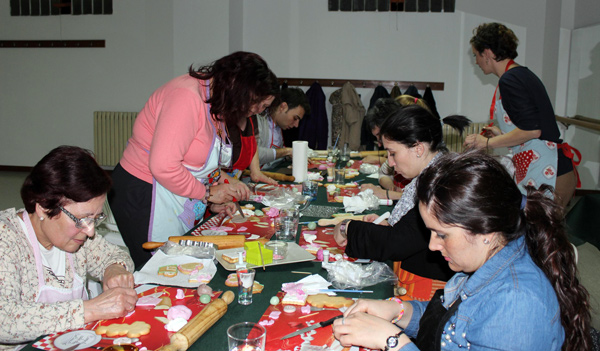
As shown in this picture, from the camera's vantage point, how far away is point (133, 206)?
96.3 inches

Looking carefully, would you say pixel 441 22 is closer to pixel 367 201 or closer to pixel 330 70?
pixel 330 70

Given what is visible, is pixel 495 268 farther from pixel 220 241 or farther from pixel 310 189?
pixel 310 189

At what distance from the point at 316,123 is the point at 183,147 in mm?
4816

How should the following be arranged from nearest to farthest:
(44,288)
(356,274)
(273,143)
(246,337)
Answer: (246,337) → (44,288) → (356,274) → (273,143)

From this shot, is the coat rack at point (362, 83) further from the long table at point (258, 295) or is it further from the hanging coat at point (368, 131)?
the long table at point (258, 295)

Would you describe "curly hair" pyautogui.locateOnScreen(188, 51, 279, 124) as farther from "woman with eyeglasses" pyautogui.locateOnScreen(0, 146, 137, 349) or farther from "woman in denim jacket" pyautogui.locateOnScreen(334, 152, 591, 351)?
"woman in denim jacket" pyautogui.locateOnScreen(334, 152, 591, 351)

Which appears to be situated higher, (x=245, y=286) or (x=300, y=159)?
(x=300, y=159)

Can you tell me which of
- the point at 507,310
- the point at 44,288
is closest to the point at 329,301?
the point at 507,310

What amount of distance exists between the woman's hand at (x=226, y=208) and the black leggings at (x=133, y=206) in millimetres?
372

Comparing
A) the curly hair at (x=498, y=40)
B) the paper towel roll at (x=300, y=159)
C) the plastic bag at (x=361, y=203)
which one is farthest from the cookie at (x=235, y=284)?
the curly hair at (x=498, y=40)

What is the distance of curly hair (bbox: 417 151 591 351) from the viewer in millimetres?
1225

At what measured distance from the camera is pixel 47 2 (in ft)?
24.4

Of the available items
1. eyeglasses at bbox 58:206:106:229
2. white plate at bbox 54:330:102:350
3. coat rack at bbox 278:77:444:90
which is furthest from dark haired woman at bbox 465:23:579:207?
coat rack at bbox 278:77:444:90

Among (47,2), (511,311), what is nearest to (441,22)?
(47,2)
